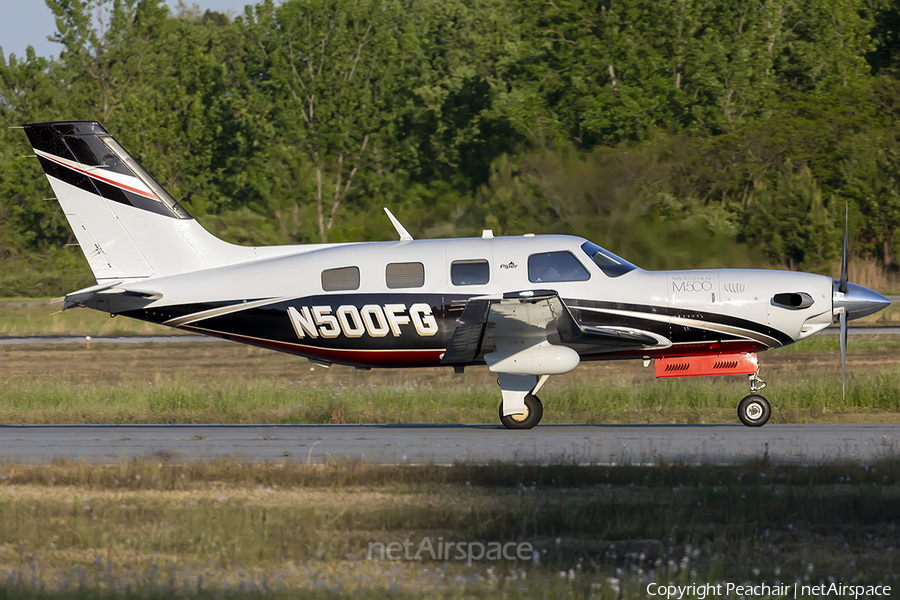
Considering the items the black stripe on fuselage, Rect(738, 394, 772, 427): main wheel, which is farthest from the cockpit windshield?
Rect(738, 394, 772, 427): main wheel

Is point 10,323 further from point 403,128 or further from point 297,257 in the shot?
point 297,257

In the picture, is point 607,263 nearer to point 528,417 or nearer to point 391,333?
point 528,417

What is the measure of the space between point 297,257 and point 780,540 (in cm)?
809

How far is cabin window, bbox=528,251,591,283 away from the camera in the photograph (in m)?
12.9

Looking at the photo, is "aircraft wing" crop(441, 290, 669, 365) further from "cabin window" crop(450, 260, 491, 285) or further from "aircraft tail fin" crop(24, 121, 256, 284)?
"aircraft tail fin" crop(24, 121, 256, 284)

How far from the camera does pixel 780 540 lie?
288 inches

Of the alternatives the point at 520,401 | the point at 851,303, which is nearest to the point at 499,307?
the point at 520,401

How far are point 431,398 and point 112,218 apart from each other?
5996mm

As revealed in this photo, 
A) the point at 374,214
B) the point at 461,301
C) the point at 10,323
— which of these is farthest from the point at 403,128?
the point at 461,301

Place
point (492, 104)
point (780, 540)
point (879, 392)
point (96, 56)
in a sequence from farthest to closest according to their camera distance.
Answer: point (96, 56) < point (492, 104) < point (879, 392) < point (780, 540)

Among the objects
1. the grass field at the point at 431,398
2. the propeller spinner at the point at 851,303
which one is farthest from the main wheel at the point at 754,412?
the grass field at the point at 431,398

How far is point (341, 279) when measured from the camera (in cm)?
1323

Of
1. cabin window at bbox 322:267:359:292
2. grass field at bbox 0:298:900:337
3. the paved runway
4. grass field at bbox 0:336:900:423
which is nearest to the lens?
the paved runway

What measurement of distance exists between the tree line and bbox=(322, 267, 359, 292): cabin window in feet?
46.7
